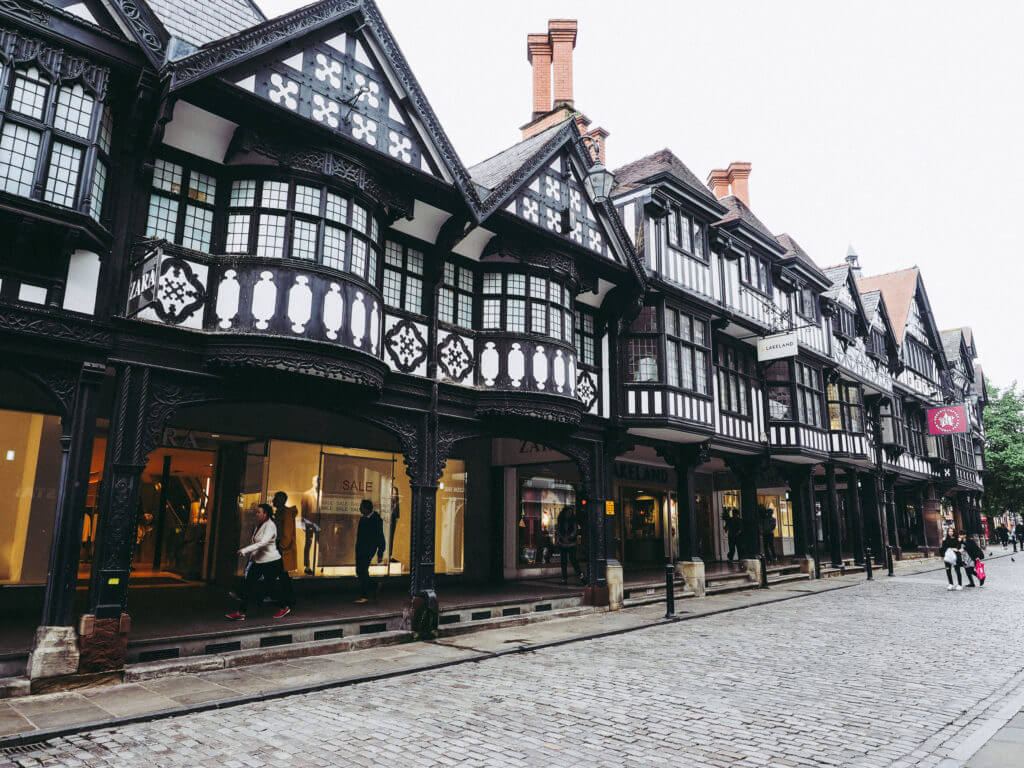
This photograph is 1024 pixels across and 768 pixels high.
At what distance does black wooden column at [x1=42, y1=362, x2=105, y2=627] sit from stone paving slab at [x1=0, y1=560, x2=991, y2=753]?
0.98 meters

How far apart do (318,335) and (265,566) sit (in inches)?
147

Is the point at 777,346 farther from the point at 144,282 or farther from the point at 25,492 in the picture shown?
the point at 25,492

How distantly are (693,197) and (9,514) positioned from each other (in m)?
16.8

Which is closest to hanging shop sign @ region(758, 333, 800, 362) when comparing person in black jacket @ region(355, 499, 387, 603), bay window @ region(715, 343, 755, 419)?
bay window @ region(715, 343, 755, 419)

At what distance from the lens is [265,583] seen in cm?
994

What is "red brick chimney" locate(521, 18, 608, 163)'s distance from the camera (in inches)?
651

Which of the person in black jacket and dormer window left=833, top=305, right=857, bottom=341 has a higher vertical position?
dormer window left=833, top=305, right=857, bottom=341

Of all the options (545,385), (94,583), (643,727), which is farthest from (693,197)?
(94,583)

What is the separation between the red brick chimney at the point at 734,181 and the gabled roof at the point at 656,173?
550 centimetres

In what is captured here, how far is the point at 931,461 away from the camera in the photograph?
3575cm

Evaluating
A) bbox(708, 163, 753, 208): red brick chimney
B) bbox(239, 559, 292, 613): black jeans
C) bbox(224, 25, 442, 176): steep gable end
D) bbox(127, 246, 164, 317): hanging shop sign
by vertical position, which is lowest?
bbox(239, 559, 292, 613): black jeans

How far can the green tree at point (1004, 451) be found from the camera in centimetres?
4694

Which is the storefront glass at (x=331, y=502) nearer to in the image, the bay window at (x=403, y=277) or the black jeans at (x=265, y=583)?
the black jeans at (x=265, y=583)

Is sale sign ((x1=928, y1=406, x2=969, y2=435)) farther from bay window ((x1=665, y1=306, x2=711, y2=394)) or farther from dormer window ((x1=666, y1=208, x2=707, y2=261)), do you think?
bay window ((x1=665, y1=306, x2=711, y2=394))
